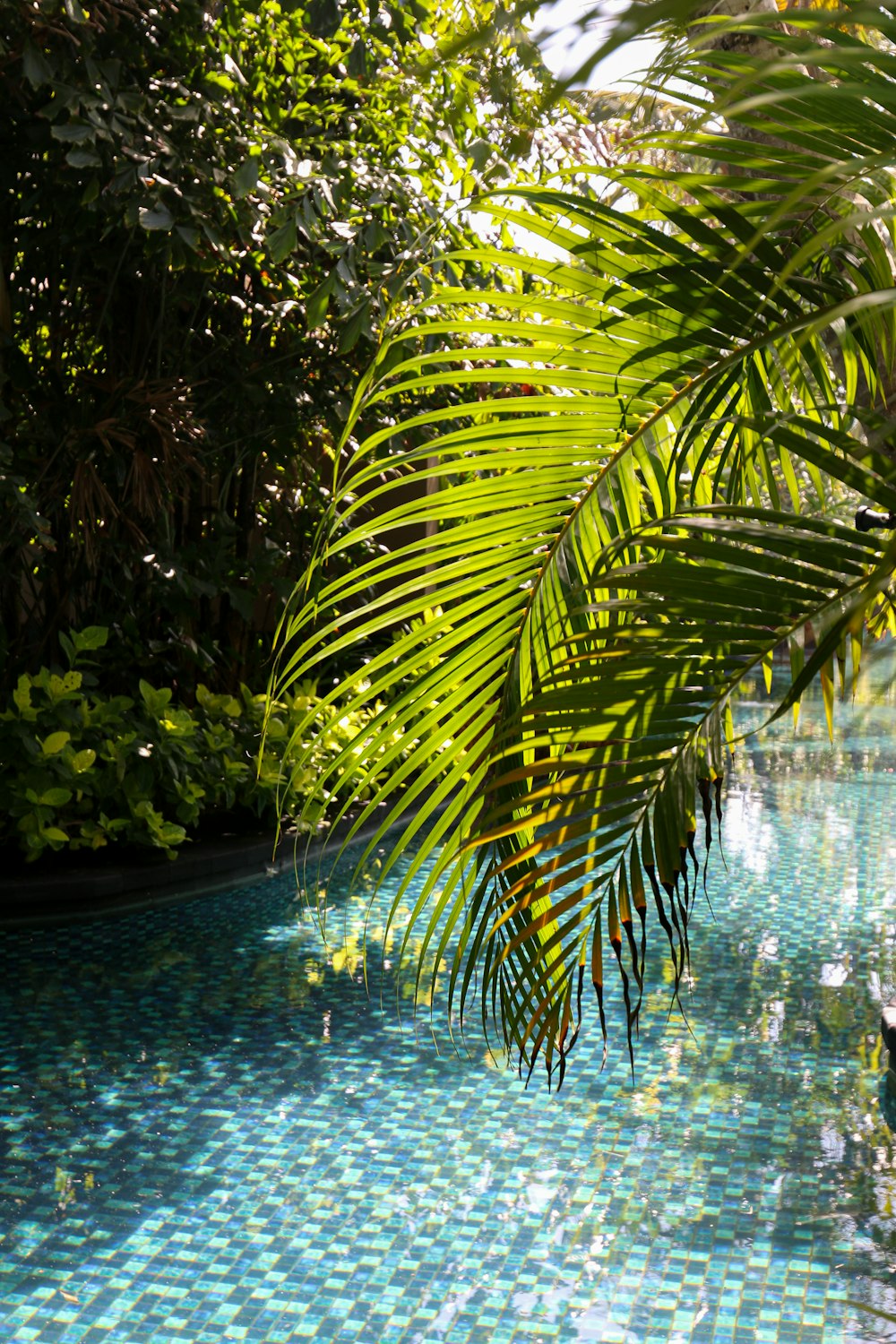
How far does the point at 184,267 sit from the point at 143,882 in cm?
248

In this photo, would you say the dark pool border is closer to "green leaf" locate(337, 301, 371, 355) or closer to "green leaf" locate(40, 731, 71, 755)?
"green leaf" locate(40, 731, 71, 755)

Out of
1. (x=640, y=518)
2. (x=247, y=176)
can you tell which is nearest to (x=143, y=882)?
(x=247, y=176)

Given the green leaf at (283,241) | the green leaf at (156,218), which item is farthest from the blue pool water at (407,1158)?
the green leaf at (156,218)

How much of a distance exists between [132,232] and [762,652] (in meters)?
4.11

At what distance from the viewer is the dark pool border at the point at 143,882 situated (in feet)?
16.9

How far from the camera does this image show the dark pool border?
5152 millimetres

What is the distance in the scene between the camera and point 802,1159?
311cm

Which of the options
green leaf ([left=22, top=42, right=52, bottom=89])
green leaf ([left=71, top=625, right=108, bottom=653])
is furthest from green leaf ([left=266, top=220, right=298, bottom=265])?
green leaf ([left=71, top=625, right=108, bottom=653])

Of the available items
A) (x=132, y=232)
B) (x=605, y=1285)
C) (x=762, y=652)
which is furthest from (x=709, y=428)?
(x=132, y=232)

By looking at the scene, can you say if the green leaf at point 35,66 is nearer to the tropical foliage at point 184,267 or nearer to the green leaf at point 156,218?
the tropical foliage at point 184,267

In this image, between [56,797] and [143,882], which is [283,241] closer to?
[56,797]

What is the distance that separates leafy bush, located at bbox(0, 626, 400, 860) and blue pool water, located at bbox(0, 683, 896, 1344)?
20.6 inches

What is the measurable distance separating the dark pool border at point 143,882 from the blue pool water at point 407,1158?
0.65 ft

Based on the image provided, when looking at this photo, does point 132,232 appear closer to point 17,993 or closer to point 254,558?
point 254,558
